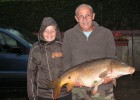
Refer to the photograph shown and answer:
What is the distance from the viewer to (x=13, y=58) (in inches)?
326

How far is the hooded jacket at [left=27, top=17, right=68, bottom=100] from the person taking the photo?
454 cm

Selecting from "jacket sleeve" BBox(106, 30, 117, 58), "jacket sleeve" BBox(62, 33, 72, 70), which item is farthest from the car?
"jacket sleeve" BBox(106, 30, 117, 58)

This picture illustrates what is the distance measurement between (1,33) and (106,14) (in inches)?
234

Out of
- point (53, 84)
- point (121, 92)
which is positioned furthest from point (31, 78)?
point (121, 92)

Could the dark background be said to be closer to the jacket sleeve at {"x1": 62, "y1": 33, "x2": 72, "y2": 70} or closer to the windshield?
the windshield

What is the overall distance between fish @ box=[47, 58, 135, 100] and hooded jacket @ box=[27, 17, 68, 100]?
259 mm

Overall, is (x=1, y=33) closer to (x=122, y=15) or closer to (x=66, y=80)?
(x=66, y=80)

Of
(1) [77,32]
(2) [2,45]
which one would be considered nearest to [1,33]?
(2) [2,45]

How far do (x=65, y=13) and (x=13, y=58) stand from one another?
5853mm

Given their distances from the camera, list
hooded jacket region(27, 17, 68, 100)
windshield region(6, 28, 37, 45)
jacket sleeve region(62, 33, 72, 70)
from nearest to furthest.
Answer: jacket sleeve region(62, 33, 72, 70) → hooded jacket region(27, 17, 68, 100) → windshield region(6, 28, 37, 45)

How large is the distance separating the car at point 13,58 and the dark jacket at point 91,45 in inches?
156

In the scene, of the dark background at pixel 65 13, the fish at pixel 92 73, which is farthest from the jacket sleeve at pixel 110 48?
the dark background at pixel 65 13

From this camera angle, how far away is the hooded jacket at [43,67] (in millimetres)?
4539

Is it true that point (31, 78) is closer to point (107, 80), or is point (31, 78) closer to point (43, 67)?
point (43, 67)
